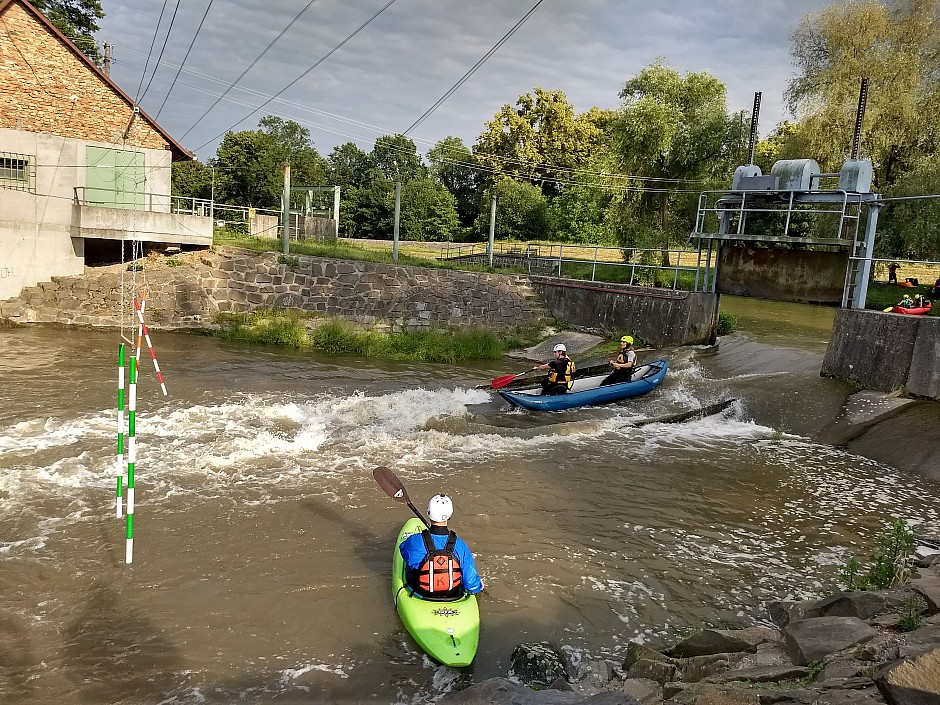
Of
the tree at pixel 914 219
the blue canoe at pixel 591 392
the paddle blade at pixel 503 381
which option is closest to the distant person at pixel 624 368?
the blue canoe at pixel 591 392

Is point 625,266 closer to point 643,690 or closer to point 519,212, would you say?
point 643,690

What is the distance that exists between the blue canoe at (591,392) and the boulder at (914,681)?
9400mm

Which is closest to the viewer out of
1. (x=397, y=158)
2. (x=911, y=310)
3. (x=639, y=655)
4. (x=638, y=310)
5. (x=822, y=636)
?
(x=822, y=636)

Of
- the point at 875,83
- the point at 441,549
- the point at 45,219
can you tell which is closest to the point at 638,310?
the point at 875,83

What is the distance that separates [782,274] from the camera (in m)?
15.4

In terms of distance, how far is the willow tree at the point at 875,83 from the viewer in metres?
18.5

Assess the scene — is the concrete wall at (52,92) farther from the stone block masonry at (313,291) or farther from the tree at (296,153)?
the tree at (296,153)

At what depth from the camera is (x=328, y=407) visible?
1245cm

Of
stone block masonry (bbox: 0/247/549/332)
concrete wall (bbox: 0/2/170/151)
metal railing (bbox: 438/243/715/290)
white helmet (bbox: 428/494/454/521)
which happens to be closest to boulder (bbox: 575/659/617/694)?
white helmet (bbox: 428/494/454/521)

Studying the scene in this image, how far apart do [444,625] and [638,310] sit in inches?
579

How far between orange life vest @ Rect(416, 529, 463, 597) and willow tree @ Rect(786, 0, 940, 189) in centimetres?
1860

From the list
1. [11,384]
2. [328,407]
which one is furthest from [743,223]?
[11,384]

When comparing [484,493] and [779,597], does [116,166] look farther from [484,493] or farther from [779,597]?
[779,597]

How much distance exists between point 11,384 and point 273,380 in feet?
15.9
